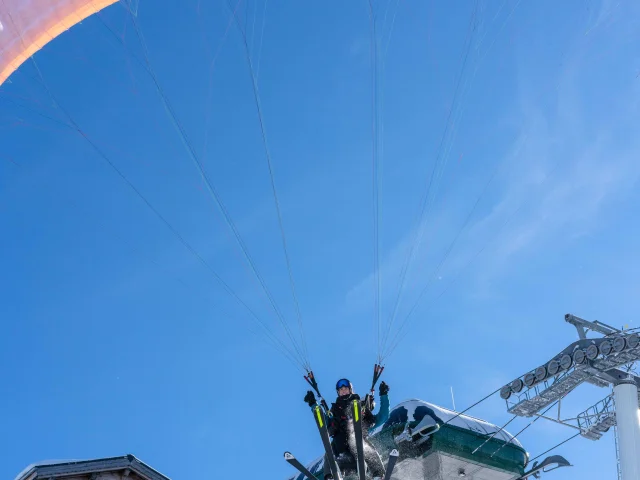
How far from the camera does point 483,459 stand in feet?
94.0

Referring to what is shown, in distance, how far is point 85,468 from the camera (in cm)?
1877

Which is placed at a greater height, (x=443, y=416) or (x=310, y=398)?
(x=443, y=416)

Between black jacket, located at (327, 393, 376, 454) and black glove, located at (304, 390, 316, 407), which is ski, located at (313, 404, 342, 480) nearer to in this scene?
black glove, located at (304, 390, 316, 407)

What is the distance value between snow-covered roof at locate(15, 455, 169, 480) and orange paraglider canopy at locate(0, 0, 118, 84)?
A: 384 inches

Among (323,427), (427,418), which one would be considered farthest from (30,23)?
(427,418)

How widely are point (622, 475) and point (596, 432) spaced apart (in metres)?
2.35

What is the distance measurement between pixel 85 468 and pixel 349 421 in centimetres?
663

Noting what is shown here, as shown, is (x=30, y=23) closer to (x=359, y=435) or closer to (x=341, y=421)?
(x=359, y=435)

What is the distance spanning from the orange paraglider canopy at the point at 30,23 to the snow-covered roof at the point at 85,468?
9765 millimetres

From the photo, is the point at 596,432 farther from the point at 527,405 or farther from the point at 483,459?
the point at 483,459

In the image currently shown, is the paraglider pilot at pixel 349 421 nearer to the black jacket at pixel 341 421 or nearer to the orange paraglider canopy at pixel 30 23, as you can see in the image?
the black jacket at pixel 341 421

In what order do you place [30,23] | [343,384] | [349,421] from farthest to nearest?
[343,384], [349,421], [30,23]

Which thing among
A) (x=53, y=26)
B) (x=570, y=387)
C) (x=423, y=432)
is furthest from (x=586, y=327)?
(x=53, y=26)

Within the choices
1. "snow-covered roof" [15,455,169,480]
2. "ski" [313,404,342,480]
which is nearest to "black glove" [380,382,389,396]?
"ski" [313,404,342,480]
